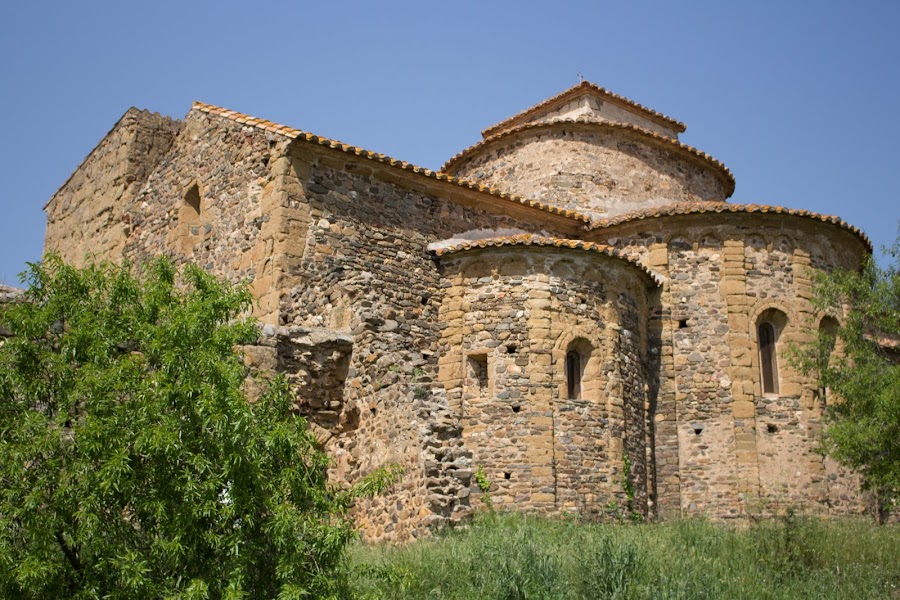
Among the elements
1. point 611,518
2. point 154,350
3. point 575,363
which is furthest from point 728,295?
point 154,350

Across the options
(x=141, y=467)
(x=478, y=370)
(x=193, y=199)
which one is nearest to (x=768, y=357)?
(x=478, y=370)

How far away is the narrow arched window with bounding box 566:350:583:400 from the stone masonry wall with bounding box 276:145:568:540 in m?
2.18

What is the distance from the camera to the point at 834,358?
17.6 m

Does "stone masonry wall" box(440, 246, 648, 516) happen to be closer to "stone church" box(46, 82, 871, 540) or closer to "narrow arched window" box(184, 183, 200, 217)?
"stone church" box(46, 82, 871, 540)

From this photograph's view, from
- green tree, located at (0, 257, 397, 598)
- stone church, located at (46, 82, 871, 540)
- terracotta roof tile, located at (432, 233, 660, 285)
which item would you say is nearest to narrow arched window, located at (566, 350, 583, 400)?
stone church, located at (46, 82, 871, 540)

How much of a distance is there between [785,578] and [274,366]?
21.3 ft

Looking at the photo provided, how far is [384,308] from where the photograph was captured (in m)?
14.1

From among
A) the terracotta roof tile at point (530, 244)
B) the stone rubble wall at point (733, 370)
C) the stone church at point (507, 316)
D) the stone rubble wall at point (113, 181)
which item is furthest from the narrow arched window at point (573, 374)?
the stone rubble wall at point (113, 181)

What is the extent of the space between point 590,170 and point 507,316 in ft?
21.7

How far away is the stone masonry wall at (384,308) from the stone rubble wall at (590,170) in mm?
2561

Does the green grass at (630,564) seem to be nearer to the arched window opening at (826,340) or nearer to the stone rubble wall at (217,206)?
the arched window opening at (826,340)

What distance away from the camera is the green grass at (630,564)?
9.46 m

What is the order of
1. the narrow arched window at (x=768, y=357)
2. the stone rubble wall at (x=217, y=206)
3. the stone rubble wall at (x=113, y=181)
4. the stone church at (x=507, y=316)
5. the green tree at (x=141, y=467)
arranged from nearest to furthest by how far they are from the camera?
the green tree at (x=141, y=467) < the stone church at (x=507, y=316) < the stone rubble wall at (x=217, y=206) < the narrow arched window at (x=768, y=357) < the stone rubble wall at (x=113, y=181)

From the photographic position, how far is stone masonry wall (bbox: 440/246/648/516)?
15078mm
